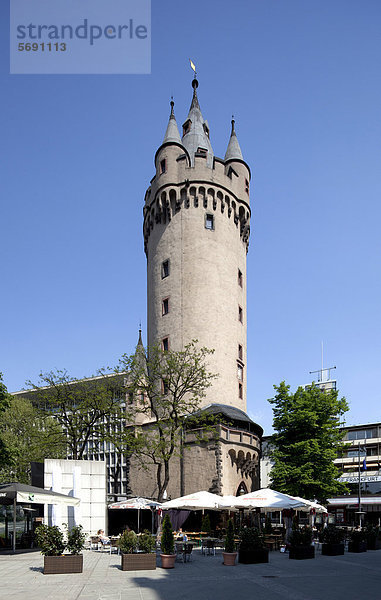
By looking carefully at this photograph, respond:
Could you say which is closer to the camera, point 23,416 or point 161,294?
point 161,294

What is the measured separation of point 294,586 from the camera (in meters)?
18.0

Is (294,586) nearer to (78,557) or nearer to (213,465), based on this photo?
(78,557)

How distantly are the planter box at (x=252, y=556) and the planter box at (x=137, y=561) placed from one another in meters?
4.83

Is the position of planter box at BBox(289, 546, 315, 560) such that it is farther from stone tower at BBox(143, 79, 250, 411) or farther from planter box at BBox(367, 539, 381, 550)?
stone tower at BBox(143, 79, 250, 411)

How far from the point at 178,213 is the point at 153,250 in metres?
4.49

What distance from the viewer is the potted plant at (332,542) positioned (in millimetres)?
28402

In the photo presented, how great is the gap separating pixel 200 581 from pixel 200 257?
105 ft

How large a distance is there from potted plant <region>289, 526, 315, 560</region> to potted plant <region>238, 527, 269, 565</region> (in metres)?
2.83

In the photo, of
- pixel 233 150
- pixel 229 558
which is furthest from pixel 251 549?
pixel 233 150

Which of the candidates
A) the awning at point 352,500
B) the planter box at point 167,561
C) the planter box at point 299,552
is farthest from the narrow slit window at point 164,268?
the awning at point 352,500

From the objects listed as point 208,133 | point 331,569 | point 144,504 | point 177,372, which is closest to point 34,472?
point 144,504

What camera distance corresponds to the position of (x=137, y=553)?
21281mm

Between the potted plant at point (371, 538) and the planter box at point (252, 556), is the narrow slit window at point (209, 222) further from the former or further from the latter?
the planter box at point (252, 556)

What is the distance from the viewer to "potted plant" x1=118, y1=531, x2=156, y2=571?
2112 cm
